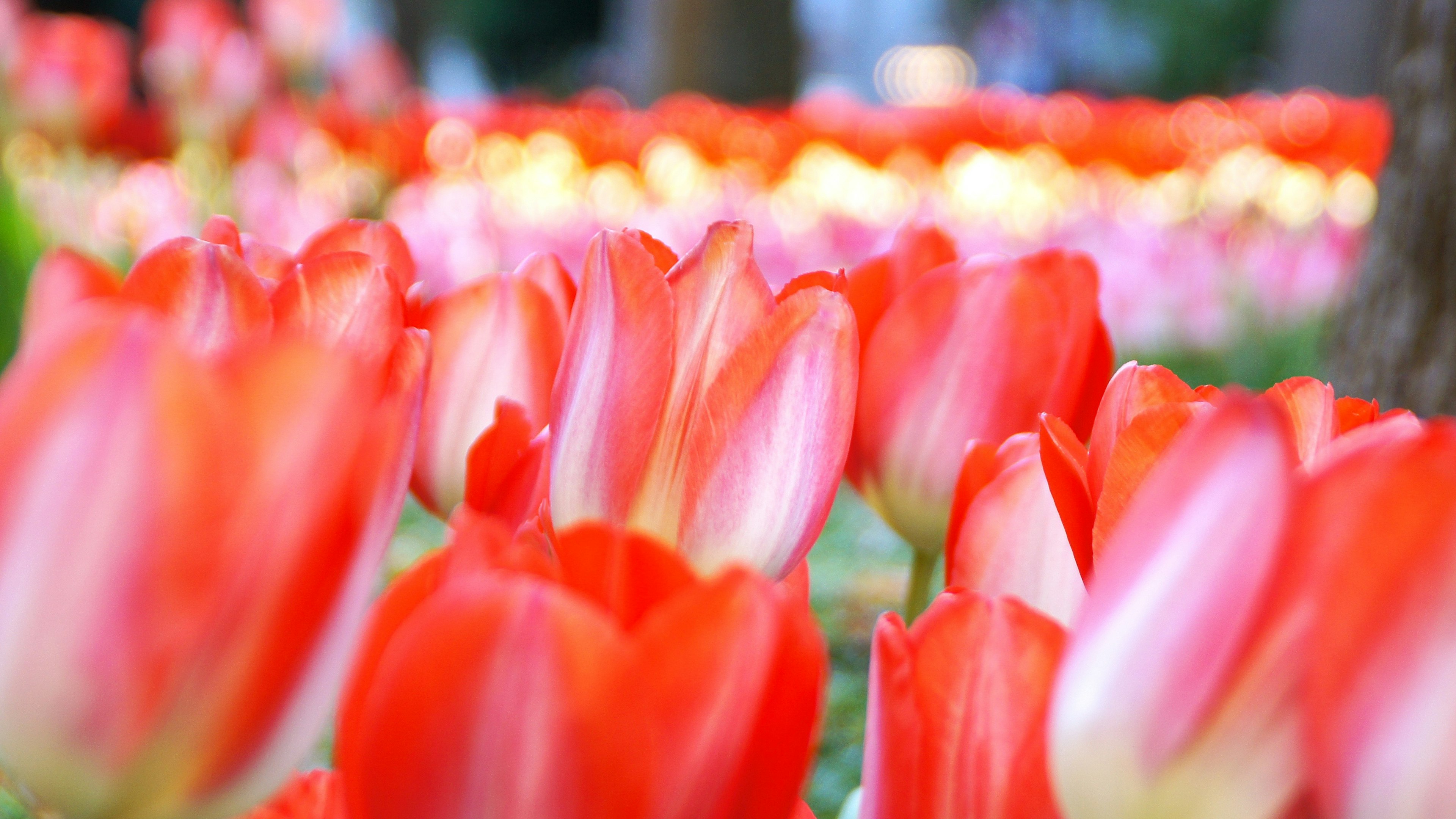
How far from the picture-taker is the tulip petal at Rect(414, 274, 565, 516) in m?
0.58

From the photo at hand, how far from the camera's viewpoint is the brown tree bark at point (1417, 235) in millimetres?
2025

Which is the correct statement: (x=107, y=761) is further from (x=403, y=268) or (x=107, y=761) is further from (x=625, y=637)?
(x=403, y=268)

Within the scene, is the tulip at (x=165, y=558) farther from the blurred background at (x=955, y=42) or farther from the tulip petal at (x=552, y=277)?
the blurred background at (x=955, y=42)

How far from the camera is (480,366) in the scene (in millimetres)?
577

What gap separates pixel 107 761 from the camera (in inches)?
12.7

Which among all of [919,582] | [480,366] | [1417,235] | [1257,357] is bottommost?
[1257,357]

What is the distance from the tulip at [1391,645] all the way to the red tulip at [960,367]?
281mm

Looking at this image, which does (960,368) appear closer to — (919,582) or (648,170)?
(919,582)

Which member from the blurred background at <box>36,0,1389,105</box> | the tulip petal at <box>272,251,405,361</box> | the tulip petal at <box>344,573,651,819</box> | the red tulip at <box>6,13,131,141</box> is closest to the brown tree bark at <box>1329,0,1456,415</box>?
the tulip petal at <box>272,251,405,361</box>

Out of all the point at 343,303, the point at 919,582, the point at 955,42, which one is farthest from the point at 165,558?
the point at 955,42

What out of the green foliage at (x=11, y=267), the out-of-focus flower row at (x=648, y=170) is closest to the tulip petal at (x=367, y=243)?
the out-of-focus flower row at (x=648, y=170)

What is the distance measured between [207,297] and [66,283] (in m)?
0.08

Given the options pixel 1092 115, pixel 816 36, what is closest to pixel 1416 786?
pixel 1092 115

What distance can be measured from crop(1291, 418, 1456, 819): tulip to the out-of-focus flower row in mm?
2152
